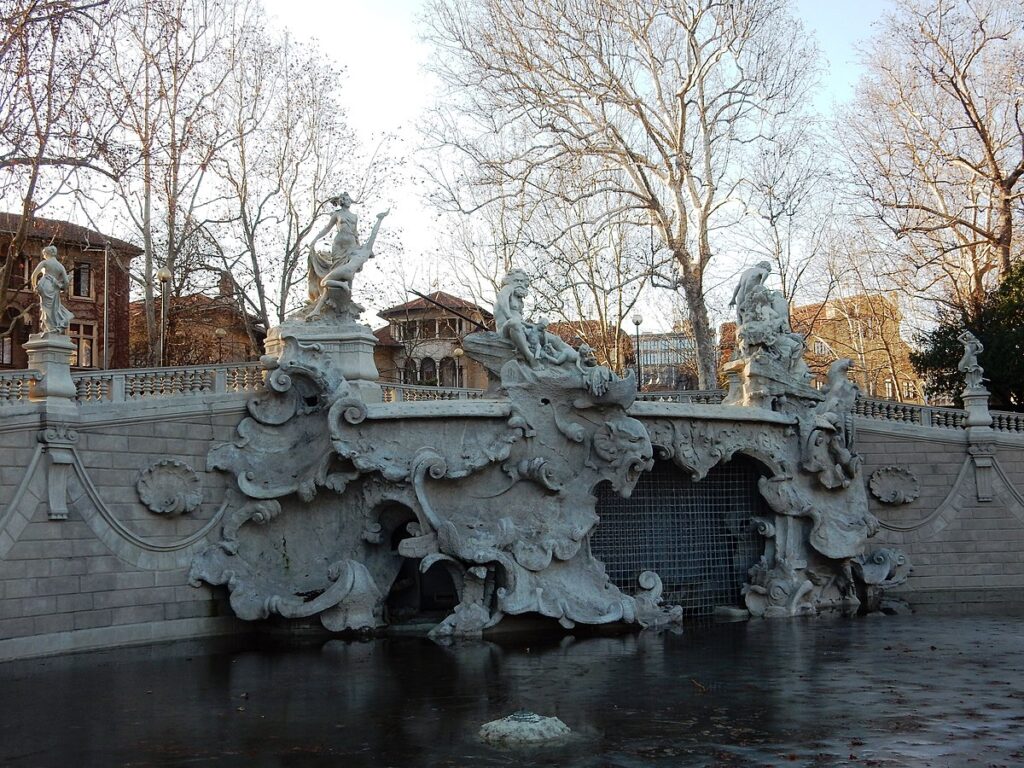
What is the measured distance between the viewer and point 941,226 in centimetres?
3228

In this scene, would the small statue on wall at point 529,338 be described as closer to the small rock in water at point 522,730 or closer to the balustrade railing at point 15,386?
the balustrade railing at point 15,386

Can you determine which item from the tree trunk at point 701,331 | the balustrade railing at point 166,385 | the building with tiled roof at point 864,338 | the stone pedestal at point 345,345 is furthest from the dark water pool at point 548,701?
the building with tiled roof at point 864,338

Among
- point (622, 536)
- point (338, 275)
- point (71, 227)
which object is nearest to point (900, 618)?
point (622, 536)

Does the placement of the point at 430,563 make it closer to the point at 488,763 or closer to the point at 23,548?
the point at 23,548

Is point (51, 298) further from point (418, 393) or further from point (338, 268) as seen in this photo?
point (418, 393)

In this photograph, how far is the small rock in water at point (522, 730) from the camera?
1002 cm

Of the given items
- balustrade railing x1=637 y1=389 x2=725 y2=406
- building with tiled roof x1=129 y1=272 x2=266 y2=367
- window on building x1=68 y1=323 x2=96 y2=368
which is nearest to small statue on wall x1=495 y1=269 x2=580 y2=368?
balustrade railing x1=637 y1=389 x2=725 y2=406

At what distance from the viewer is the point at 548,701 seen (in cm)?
1202

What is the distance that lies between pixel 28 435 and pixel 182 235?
45.7ft

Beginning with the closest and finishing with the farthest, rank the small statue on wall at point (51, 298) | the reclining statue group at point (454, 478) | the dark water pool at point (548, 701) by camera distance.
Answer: the dark water pool at point (548, 701), the small statue on wall at point (51, 298), the reclining statue group at point (454, 478)

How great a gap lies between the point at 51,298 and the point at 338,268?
4.67 metres

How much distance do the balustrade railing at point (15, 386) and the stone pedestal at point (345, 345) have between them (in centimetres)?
402

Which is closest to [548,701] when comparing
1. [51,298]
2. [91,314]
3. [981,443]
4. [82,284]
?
[51,298]

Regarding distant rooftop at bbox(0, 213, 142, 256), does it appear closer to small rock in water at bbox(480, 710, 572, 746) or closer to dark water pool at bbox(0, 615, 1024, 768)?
dark water pool at bbox(0, 615, 1024, 768)
